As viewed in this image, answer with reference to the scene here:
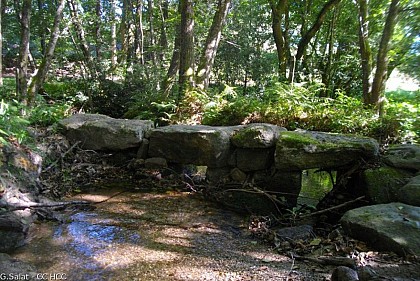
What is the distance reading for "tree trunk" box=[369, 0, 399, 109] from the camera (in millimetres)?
5005

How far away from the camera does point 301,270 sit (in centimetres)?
320

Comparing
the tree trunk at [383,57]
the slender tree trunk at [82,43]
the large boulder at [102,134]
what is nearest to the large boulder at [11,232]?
the large boulder at [102,134]

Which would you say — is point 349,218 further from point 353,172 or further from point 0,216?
point 0,216

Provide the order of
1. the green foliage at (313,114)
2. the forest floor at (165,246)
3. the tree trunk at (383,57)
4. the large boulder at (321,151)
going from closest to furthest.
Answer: the forest floor at (165,246) → the large boulder at (321,151) → the tree trunk at (383,57) → the green foliage at (313,114)

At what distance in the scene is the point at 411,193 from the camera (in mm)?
4020

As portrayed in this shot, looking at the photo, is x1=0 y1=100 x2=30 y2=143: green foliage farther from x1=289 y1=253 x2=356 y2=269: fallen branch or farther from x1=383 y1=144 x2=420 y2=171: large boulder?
x1=383 y1=144 x2=420 y2=171: large boulder

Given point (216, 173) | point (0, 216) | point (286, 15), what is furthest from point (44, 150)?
point (286, 15)

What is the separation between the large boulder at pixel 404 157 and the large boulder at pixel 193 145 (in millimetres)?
2627

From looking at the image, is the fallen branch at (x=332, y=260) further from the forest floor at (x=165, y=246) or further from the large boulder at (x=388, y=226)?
the large boulder at (x=388, y=226)

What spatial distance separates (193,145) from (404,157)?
3442 millimetres

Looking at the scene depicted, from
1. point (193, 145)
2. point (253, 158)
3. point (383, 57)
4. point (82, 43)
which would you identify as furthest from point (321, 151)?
point (82, 43)

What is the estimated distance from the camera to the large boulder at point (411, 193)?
156 inches

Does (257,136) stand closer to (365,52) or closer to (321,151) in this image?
(321,151)

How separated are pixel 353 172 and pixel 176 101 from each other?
15.5 ft
